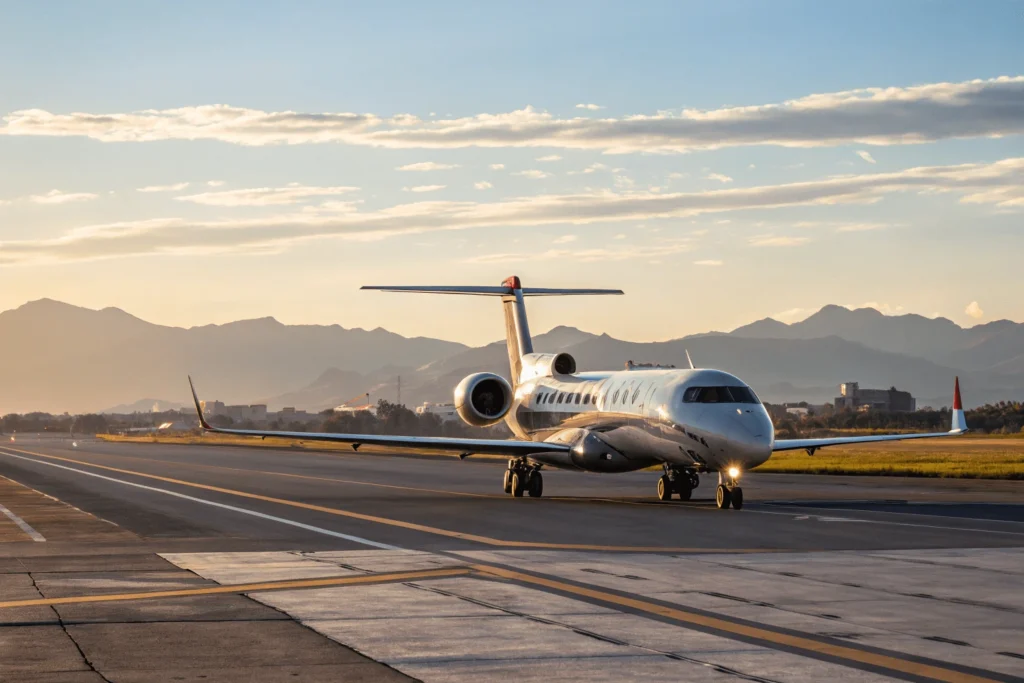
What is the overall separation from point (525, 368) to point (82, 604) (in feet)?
93.6

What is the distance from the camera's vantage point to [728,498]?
95.4 feet

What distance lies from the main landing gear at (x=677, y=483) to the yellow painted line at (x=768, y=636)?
16464 mm

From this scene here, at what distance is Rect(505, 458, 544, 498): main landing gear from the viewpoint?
34.6 meters

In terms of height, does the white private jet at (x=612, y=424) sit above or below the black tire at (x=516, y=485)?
above

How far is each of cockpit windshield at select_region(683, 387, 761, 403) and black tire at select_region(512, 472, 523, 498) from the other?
658cm

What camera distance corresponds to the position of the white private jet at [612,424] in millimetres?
28797

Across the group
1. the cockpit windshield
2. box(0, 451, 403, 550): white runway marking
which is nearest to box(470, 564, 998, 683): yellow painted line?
box(0, 451, 403, 550): white runway marking

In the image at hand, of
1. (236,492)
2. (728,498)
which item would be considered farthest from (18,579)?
(236,492)

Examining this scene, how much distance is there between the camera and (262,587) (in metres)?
14.9

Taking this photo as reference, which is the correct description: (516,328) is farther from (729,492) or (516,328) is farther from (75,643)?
(75,643)

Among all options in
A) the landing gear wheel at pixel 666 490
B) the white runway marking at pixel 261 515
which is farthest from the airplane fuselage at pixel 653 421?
the white runway marking at pixel 261 515

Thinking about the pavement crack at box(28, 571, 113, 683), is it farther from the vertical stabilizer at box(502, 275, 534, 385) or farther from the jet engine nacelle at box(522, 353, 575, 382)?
the vertical stabilizer at box(502, 275, 534, 385)

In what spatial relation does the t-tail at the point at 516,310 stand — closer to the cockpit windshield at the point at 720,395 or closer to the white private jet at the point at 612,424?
the white private jet at the point at 612,424

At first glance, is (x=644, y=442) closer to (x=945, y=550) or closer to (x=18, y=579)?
(x=945, y=550)
